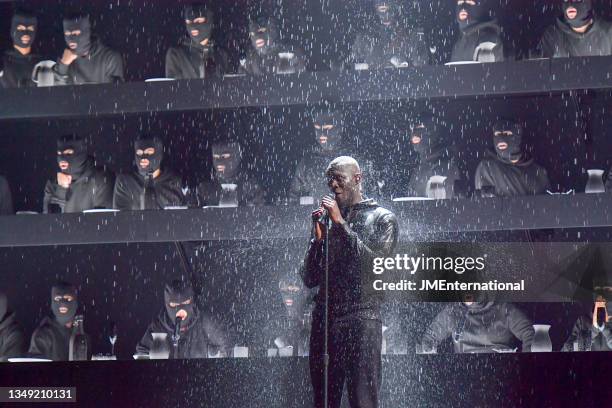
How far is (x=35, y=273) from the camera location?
905 cm

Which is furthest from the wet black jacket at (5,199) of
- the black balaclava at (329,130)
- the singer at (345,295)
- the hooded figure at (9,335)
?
the singer at (345,295)

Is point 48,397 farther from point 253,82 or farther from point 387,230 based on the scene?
point 253,82

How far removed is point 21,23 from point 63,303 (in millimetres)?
2185

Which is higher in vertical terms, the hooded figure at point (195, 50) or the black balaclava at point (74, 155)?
the hooded figure at point (195, 50)

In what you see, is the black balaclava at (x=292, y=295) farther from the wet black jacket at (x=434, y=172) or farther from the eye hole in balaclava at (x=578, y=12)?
the eye hole in balaclava at (x=578, y=12)

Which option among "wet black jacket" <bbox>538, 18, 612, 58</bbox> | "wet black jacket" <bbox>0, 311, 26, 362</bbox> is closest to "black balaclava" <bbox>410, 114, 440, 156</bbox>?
"wet black jacket" <bbox>538, 18, 612, 58</bbox>

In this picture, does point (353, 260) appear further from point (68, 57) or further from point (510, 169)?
point (68, 57)

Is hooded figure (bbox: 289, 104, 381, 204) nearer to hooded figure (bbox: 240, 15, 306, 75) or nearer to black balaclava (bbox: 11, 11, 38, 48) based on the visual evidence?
hooded figure (bbox: 240, 15, 306, 75)

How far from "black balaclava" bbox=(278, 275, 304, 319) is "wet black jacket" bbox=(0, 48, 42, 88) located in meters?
2.57

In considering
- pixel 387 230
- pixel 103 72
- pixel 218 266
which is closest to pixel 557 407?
pixel 387 230

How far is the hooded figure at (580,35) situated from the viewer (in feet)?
25.3

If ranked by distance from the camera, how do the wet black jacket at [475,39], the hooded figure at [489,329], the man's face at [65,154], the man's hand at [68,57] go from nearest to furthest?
the hooded figure at [489,329] < the wet black jacket at [475,39] < the man's face at [65,154] < the man's hand at [68,57]

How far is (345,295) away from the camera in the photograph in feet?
17.0

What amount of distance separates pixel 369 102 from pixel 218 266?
168 cm
